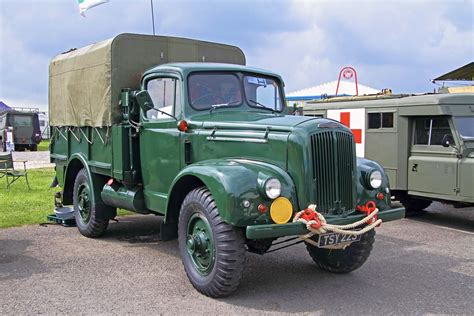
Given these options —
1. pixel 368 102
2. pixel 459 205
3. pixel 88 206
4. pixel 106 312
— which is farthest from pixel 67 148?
pixel 459 205

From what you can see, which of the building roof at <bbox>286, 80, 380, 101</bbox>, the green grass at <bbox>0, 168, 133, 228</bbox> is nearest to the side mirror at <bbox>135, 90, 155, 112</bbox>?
the green grass at <bbox>0, 168, 133, 228</bbox>

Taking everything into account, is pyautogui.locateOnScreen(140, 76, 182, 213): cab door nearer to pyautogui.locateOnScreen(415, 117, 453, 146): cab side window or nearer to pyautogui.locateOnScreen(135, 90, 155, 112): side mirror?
pyautogui.locateOnScreen(135, 90, 155, 112): side mirror

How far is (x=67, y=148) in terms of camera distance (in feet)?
28.2

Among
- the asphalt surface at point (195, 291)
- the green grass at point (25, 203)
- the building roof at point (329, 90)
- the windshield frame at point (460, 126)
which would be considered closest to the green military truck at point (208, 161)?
the asphalt surface at point (195, 291)

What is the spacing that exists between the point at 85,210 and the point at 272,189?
13.5 ft

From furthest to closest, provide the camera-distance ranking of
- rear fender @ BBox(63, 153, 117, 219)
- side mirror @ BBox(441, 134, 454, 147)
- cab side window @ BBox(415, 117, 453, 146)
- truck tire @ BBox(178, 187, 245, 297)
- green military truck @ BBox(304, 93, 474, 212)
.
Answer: cab side window @ BBox(415, 117, 453, 146) → side mirror @ BBox(441, 134, 454, 147) → green military truck @ BBox(304, 93, 474, 212) → rear fender @ BBox(63, 153, 117, 219) → truck tire @ BBox(178, 187, 245, 297)

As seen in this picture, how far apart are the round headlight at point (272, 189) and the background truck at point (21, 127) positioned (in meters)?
27.5

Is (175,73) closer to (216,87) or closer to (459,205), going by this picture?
(216,87)

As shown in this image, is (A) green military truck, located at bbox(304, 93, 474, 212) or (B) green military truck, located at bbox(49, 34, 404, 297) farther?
(A) green military truck, located at bbox(304, 93, 474, 212)

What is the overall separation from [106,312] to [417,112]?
6.69 metres

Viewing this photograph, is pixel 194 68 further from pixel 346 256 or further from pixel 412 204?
pixel 412 204

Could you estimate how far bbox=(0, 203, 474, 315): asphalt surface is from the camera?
15.7 ft

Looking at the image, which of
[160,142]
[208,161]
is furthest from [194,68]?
[208,161]

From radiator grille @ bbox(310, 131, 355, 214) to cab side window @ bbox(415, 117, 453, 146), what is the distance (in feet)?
14.2
